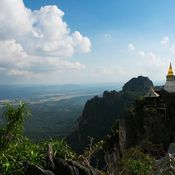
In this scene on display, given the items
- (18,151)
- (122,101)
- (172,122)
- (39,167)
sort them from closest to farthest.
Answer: (39,167), (18,151), (172,122), (122,101)

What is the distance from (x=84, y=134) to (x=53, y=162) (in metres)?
102

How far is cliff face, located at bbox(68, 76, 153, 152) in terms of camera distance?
385 feet

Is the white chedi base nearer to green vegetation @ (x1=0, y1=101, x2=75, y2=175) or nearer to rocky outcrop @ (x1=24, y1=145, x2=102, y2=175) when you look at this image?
green vegetation @ (x1=0, y1=101, x2=75, y2=175)

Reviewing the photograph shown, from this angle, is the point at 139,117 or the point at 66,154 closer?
the point at 66,154

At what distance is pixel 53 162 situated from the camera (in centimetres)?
1210

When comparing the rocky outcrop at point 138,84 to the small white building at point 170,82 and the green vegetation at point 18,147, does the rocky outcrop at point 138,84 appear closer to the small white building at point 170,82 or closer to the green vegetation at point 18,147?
the small white building at point 170,82

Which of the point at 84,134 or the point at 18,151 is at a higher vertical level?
the point at 18,151

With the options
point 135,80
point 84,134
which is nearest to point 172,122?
point 84,134

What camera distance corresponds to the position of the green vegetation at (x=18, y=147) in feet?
39.3

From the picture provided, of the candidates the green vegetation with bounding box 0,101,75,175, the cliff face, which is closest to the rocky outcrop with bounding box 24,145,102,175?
the green vegetation with bounding box 0,101,75,175

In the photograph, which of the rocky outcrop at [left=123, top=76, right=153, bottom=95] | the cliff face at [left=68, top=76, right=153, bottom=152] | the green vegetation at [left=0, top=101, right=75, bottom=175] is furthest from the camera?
the rocky outcrop at [left=123, top=76, right=153, bottom=95]

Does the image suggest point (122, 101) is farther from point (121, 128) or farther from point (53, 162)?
point (53, 162)

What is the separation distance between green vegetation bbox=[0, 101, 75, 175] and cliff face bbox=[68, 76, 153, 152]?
9902 cm

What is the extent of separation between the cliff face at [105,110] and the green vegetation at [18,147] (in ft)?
325
